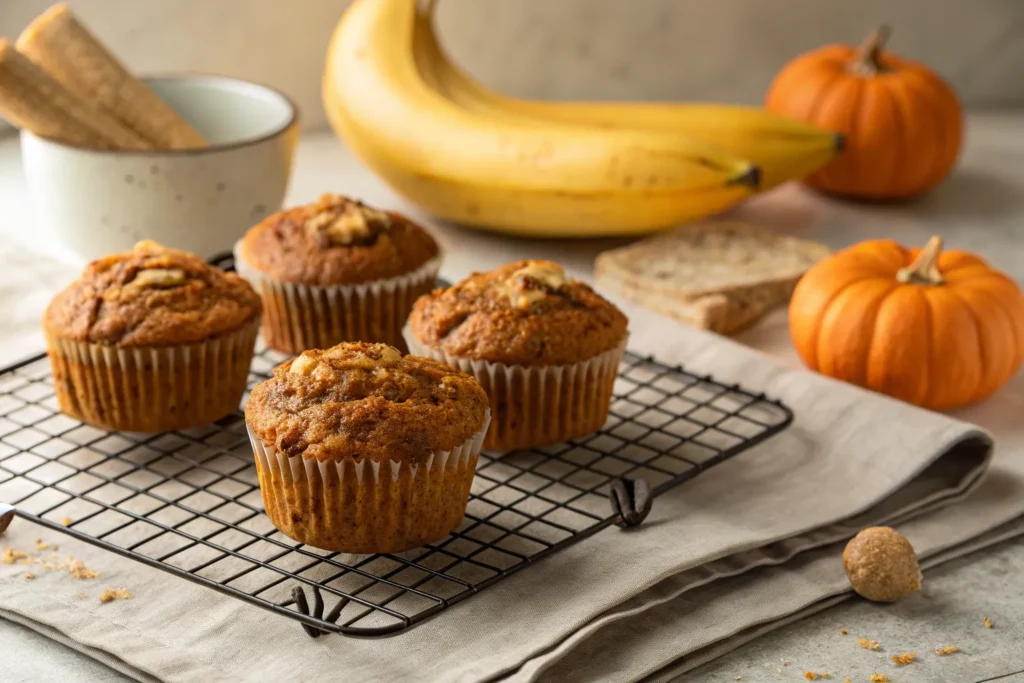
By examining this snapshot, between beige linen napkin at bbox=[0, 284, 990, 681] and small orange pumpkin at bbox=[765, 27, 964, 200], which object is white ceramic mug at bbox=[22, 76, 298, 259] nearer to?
beige linen napkin at bbox=[0, 284, 990, 681]

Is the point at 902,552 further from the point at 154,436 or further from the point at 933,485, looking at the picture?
the point at 154,436

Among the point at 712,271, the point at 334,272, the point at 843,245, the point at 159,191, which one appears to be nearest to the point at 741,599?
the point at 334,272

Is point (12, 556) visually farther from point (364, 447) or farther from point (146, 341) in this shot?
point (364, 447)

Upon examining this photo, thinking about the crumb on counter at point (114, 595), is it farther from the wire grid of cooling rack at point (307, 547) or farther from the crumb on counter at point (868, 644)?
the crumb on counter at point (868, 644)

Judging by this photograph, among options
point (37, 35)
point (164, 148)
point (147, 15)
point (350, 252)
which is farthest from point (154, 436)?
point (147, 15)

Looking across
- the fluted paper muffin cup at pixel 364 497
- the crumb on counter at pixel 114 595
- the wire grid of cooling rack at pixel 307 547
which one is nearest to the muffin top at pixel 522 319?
the wire grid of cooling rack at pixel 307 547

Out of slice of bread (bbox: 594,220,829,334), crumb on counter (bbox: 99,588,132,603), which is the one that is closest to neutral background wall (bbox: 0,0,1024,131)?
slice of bread (bbox: 594,220,829,334)
